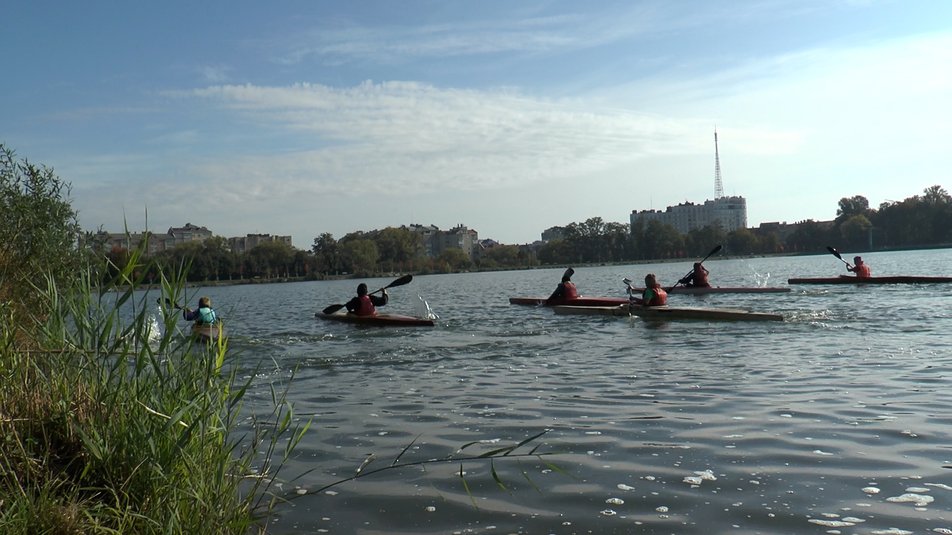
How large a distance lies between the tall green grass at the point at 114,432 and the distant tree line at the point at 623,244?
11048 centimetres

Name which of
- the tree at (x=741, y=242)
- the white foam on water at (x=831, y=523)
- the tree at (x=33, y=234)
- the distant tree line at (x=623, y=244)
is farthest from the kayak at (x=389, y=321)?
the tree at (x=741, y=242)

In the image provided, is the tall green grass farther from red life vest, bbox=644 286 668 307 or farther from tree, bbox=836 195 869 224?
tree, bbox=836 195 869 224

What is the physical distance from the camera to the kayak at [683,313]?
1736 centimetres

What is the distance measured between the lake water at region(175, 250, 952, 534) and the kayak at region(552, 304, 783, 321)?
2377mm

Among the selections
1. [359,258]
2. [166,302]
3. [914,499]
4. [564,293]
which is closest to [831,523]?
[914,499]

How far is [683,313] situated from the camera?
60.2 feet

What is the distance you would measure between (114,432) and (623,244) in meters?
150

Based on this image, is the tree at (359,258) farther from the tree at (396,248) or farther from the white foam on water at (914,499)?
the white foam on water at (914,499)

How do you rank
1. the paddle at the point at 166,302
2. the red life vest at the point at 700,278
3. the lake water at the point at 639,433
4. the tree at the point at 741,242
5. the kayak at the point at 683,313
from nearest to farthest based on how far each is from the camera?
1. the paddle at the point at 166,302
2. the lake water at the point at 639,433
3. the kayak at the point at 683,313
4. the red life vest at the point at 700,278
5. the tree at the point at 741,242

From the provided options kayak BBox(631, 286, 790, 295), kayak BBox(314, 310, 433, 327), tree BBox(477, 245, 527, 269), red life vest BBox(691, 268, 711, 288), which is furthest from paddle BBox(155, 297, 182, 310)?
tree BBox(477, 245, 527, 269)

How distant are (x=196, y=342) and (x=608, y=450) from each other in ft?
11.0

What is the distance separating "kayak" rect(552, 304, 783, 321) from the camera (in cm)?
1736

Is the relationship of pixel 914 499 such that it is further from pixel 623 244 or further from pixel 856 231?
pixel 623 244

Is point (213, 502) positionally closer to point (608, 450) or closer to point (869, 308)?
point (608, 450)
